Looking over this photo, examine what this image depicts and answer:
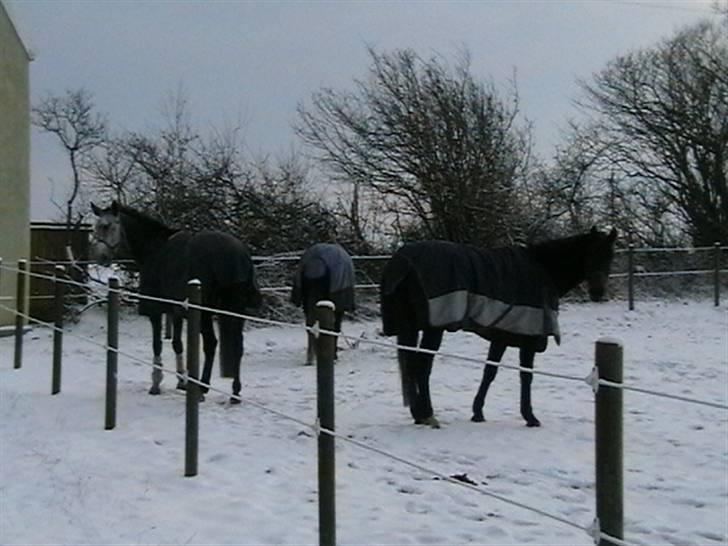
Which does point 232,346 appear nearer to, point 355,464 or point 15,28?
point 355,464

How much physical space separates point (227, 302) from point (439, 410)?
7.09 feet

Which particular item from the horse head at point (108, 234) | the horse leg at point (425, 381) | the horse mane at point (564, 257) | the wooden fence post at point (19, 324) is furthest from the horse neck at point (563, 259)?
the wooden fence post at point (19, 324)

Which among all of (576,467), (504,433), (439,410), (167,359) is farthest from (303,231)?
(576,467)

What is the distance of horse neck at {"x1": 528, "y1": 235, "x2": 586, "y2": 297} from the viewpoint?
6.93 meters

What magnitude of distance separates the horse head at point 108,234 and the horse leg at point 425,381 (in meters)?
3.47

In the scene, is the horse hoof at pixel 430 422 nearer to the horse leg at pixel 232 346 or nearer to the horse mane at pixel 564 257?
the horse mane at pixel 564 257

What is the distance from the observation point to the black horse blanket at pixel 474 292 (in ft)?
21.3

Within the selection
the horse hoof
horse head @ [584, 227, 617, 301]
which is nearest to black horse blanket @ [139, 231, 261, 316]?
the horse hoof

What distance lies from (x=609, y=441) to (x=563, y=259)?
15.6ft

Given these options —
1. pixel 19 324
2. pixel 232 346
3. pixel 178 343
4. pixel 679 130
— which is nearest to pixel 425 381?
pixel 232 346

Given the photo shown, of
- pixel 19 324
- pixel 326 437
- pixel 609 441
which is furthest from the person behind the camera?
pixel 19 324

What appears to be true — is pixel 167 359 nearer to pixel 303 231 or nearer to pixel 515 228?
pixel 303 231

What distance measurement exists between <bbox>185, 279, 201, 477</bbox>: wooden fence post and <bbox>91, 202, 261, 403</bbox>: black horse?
74.9 inches

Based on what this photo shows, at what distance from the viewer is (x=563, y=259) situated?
6.97m
